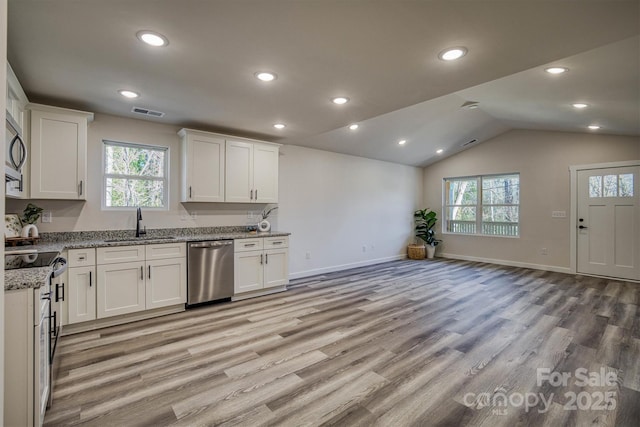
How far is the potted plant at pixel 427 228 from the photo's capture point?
7.80 m

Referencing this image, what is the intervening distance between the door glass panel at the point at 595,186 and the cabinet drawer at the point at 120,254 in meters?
7.48

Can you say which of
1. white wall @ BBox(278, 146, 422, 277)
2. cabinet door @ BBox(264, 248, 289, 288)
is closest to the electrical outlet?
cabinet door @ BBox(264, 248, 289, 288)

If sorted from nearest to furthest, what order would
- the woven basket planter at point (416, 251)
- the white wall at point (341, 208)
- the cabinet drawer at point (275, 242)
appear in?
the cabinet drawer at point (275, 242)
the white wall at point (341, 208)
the woven basket planter at point (416, 251)

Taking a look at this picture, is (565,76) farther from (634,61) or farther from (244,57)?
(244,57)

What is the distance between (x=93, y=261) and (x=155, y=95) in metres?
1.79

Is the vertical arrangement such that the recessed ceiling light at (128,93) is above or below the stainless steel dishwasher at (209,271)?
above

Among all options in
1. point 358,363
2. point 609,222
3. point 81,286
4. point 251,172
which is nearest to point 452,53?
point 358,363

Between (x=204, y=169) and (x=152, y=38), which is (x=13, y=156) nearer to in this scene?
(x=152, y=38)

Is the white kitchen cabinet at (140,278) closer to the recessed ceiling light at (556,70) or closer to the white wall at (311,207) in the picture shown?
the white wall at (311,207)

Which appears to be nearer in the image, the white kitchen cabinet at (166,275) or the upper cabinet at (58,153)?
the upper cabinet at (58,153)

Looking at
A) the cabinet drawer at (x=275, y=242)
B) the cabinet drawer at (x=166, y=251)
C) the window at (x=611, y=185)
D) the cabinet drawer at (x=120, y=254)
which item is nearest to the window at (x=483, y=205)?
the window at (x=611, y=185)

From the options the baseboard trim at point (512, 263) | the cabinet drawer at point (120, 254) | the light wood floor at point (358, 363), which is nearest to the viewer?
the light wood floor at point (358, 363)

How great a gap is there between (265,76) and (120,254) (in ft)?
7.84

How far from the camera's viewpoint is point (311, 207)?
587cm
